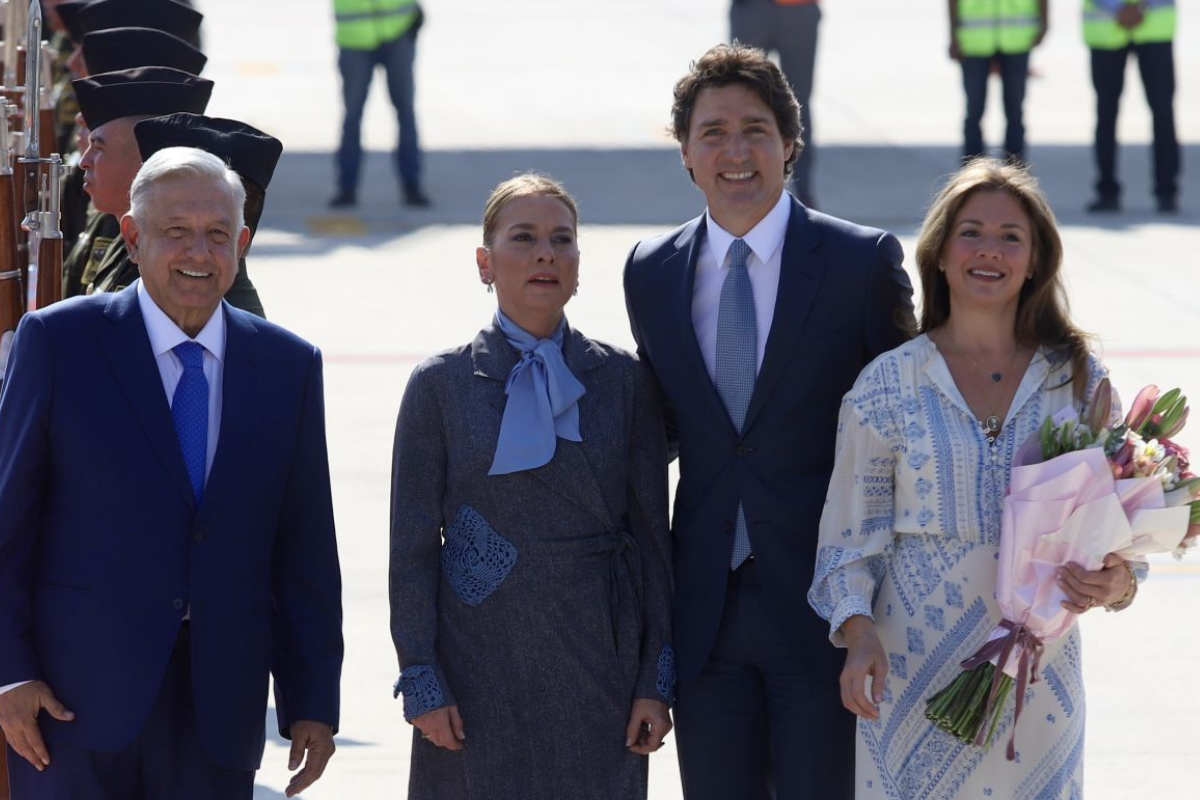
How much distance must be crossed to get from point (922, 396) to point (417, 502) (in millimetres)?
1043

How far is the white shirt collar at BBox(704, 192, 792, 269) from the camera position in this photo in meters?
Answer: 4.05

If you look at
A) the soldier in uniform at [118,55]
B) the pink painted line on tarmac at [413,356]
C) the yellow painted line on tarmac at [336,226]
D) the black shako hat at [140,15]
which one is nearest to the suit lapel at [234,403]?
the soldier in uniform at [118,55]

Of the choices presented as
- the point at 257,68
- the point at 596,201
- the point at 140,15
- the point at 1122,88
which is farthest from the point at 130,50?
the point at 257,68

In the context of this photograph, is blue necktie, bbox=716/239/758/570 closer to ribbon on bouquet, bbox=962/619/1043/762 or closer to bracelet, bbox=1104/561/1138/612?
ribbon on bouquet, bbox=962/619/1043/762

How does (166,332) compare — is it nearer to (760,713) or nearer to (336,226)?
(760,713)

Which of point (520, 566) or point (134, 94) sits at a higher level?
point (134, 94)

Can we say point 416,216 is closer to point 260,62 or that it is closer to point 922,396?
point 260,62

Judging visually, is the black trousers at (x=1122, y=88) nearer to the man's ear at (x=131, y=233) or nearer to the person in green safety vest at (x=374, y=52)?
the person in green safety vest at (x=374, y=52)

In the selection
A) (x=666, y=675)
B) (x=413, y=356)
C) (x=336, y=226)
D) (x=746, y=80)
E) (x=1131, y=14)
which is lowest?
(x=413, y=356)

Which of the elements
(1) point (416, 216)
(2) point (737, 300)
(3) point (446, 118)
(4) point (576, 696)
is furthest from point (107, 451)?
(3) point (446, 118)

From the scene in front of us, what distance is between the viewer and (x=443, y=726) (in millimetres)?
3799

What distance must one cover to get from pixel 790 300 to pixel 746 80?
1.60ft

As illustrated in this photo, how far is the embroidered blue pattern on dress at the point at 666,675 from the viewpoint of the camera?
390 centimetres

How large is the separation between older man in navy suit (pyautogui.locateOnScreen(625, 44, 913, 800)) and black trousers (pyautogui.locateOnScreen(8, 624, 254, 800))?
1.02m
